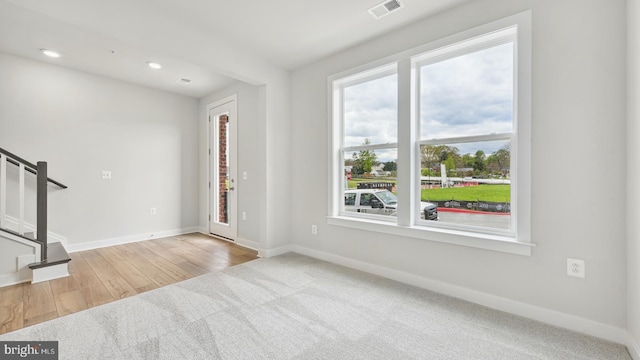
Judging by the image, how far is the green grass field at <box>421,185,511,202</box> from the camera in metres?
2.34

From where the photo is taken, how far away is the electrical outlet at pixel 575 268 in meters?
1.92

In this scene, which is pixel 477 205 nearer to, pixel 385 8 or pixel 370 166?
pixel 370 166

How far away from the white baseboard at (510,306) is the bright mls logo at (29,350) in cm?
259

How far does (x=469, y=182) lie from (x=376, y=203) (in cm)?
103

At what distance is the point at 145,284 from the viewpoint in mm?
2785

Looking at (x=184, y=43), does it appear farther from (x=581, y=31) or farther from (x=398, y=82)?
(x=581, y=31)

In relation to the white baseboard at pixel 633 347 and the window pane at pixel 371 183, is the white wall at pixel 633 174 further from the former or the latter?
the window pane at pixel 371 183

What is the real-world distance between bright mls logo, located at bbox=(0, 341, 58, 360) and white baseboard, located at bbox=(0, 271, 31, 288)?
1.34 meters

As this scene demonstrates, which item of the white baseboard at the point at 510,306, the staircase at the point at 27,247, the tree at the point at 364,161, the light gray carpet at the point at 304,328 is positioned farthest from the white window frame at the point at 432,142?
the staircase at the point at 27,247

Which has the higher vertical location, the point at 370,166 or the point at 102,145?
the point at 102,145

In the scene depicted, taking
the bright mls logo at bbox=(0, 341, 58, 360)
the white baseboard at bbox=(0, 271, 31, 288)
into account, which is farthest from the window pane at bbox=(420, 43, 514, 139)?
the white baseboard at bbox=(0, 271, 31, 288)

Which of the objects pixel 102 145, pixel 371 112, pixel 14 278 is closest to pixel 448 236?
pixel 371 112

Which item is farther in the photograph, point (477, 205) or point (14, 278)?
point (14, 278)

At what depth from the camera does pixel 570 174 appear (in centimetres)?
196
